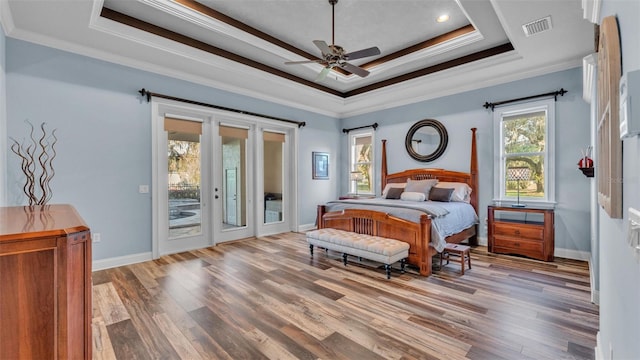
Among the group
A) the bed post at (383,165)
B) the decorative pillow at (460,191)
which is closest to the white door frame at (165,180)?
the bed post at (383,165)

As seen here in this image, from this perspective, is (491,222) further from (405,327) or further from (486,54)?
(405,327)

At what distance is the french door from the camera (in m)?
4.43

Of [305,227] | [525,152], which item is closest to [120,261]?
[305,227]

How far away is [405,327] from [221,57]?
4.10 meters

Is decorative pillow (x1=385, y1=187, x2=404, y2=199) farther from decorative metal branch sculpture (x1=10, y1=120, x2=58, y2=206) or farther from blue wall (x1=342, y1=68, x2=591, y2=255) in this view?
decorative metal branch sculpture (x1=10, y1=120, x2=58, y2=206)

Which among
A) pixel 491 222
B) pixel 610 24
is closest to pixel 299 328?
pixel 610 24

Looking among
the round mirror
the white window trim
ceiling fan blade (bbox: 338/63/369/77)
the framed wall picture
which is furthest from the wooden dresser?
the white window trim

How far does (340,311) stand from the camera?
2609mm

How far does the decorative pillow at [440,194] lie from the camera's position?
4.77m

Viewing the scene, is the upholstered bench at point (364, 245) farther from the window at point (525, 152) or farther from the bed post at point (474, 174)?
the window at point (525, 152)

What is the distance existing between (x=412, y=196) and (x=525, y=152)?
1859 mm

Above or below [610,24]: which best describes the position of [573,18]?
above

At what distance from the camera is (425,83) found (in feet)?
16.6

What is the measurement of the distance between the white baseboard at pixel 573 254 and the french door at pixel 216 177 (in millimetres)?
4565
